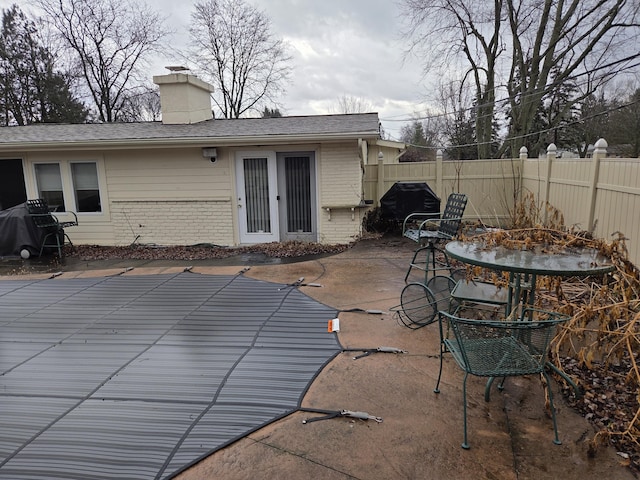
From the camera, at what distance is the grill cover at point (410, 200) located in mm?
8648

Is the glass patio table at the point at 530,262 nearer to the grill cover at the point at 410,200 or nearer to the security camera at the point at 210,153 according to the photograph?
the grill cover at the point at 410,200

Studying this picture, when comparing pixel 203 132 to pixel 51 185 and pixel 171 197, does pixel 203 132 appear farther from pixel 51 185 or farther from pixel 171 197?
pixel 51 185

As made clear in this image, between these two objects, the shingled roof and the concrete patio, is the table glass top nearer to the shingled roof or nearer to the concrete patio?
the concrete patio

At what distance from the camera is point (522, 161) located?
31.5 ft

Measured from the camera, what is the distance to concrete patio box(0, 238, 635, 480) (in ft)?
6.65

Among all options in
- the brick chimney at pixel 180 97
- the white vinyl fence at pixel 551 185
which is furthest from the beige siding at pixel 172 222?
the white vinyl fence at pixel 551 185

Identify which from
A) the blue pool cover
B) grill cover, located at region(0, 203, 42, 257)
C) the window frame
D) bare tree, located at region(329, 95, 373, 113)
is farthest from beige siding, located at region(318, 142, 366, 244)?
bare tree, located at region(329, 95, 373, 113)

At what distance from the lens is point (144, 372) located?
309 centimetres

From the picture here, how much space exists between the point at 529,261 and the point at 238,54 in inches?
945

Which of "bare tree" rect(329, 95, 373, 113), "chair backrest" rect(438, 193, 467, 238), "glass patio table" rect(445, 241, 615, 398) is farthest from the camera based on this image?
"bare tree" rect(329, 95, 373, 113)

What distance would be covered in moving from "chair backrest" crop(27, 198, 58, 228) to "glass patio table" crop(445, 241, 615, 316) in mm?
7781

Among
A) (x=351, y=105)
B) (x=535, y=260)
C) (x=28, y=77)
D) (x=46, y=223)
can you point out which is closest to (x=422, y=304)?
(x=535, y=260)

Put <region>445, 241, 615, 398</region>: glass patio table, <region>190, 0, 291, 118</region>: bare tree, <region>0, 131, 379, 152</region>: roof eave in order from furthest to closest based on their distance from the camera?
1. <region>190, 0, 291, 118</region>: bare tree
2. <region>0, 131, 379, 152</region>: roof eave
3. <region>445, 241, 615, 398</region>: glass patio table

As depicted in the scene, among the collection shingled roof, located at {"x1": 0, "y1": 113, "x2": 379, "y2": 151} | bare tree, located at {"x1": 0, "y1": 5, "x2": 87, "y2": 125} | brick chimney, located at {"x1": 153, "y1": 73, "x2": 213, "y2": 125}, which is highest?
bare tree, located at {"x1": 0, "y1": 5, "x2": 87, "y2": 125}
